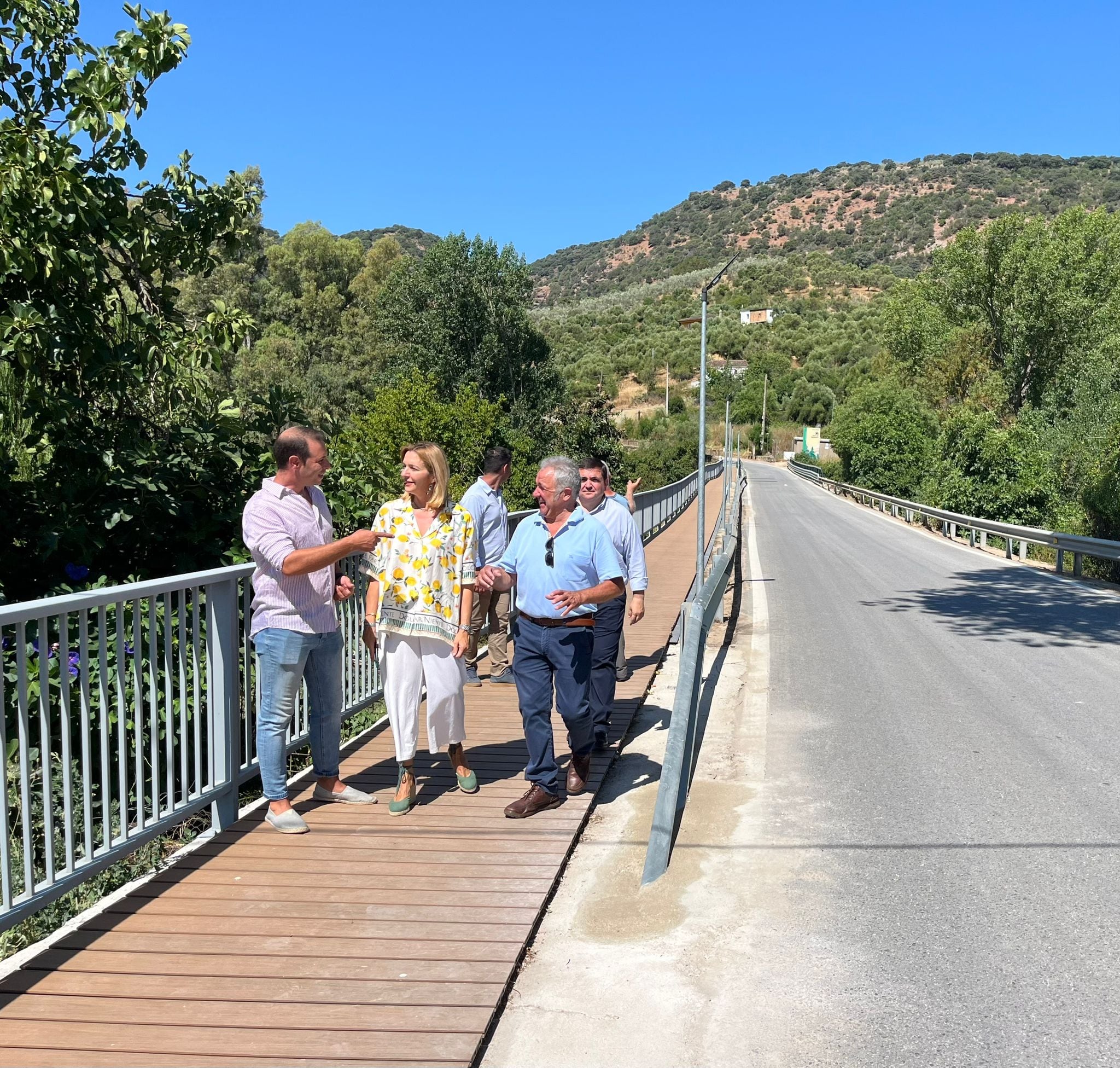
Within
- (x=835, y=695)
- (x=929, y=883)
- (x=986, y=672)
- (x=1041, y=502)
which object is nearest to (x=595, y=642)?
(x=929, y=883)

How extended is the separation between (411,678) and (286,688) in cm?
64

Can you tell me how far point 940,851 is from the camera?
16.1 ft

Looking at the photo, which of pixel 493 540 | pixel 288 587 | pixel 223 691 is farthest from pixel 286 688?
pixel 493 540

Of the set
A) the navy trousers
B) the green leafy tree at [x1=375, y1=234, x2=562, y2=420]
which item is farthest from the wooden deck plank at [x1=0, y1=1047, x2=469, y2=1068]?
the green leafy tree at [x1=375, y1=234, x2=562, y2=420]

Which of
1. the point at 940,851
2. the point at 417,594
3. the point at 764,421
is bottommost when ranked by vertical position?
the point at 940,851

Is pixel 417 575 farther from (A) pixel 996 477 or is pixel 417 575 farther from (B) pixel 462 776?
(A) pixel 996 477

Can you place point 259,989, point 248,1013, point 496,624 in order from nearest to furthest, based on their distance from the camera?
point 248,1013, point 259,989, point 496,624

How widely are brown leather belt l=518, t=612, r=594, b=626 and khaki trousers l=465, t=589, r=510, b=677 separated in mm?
2961

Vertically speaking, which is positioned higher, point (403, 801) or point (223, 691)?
point (223, 691)

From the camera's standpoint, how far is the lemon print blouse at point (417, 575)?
5156 mm

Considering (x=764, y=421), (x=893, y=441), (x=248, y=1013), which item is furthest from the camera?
(x=764, y=421)

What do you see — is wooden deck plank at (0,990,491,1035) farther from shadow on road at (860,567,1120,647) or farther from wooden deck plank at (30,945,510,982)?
shadow on road at (860,567,1120,647)

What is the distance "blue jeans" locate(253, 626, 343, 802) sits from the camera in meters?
4.80

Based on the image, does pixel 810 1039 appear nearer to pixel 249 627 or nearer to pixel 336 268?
pixel 249 627
